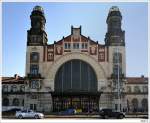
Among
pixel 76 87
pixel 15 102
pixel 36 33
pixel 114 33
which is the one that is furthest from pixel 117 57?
pixel 15 102

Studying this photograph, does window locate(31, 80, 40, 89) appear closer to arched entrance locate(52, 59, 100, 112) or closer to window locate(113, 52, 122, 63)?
arched entrance locate(52, 59, 100, 112)

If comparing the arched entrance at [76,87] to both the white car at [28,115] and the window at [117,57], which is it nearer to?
the window at [117,57]

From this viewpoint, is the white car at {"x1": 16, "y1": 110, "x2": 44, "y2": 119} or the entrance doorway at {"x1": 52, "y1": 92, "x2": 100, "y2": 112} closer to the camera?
the white car at {"x1": 16, "y1": 110, "x2": 44, "y2": 119}

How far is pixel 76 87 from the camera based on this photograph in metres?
33.3

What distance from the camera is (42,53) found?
35.3 m

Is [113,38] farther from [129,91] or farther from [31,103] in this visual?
[31,103]

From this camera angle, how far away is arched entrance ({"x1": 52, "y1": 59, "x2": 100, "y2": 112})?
33.4m

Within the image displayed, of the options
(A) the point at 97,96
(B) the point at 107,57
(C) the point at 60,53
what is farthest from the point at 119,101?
(C) the point at 60,53

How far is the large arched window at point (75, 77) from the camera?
3338cm

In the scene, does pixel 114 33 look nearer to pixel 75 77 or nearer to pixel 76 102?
pixel 75 77

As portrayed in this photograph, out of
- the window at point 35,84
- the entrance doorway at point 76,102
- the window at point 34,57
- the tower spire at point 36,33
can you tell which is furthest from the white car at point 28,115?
the tower spire at point 36,33

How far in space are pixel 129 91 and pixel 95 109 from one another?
13.5 ft

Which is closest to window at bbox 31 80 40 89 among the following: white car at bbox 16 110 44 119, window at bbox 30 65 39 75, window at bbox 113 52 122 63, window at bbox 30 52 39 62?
window at bbox 30 65 39 75

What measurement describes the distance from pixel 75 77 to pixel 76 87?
2.94 ft
